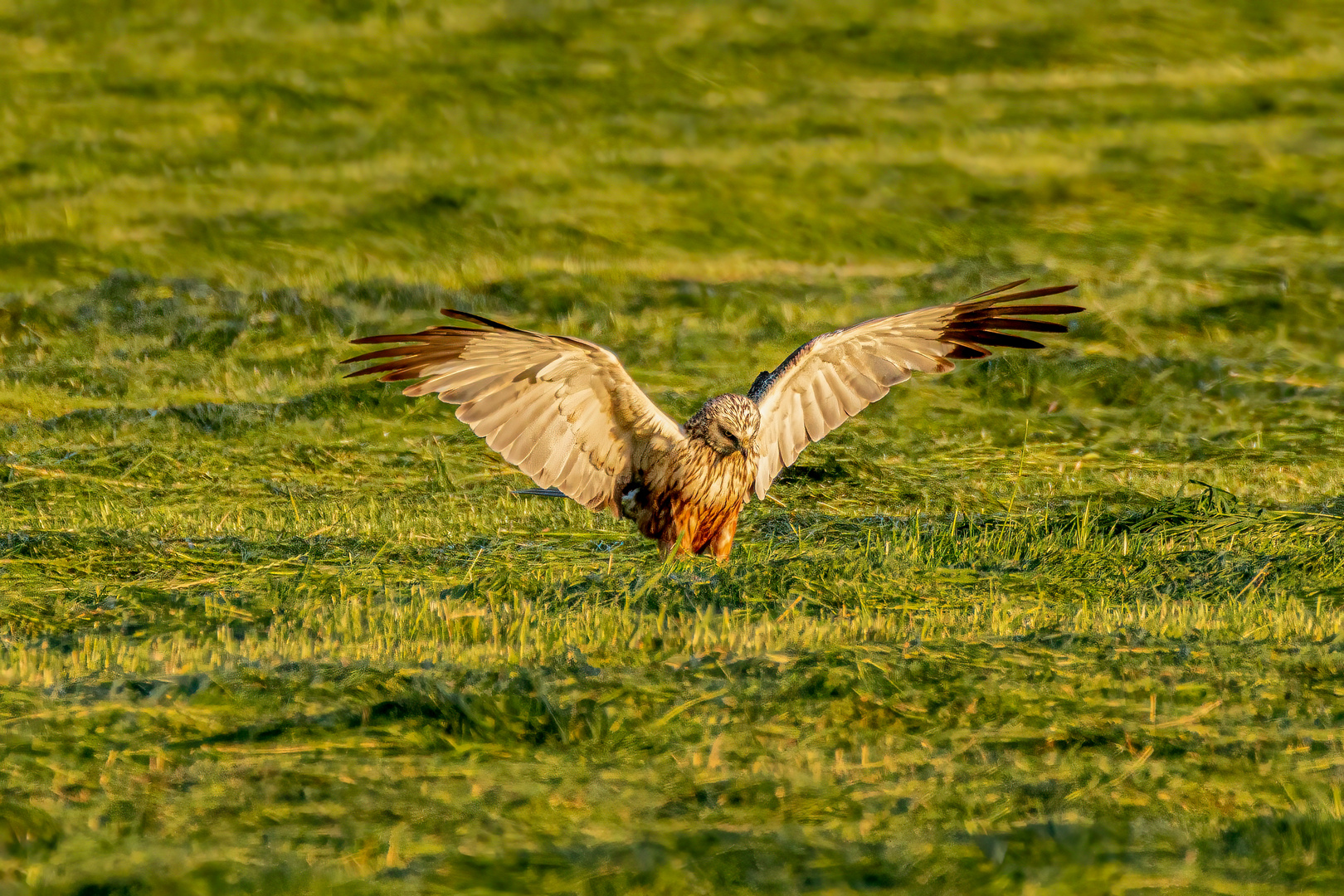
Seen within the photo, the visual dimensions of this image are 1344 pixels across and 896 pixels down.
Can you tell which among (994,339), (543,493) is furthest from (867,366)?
(543,493)

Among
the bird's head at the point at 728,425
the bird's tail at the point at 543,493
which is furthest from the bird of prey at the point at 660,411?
the bird's tail at the point at 543,493

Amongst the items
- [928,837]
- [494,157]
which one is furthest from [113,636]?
[494,157]

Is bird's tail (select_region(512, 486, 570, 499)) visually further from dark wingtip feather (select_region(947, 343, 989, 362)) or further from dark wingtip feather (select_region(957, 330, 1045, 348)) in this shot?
dark wingtip feather (select_region(957, 330, 1045, 348))

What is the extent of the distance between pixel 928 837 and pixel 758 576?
327 cm

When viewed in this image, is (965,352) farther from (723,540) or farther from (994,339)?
(723,540)

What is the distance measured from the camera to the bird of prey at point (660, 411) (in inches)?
307

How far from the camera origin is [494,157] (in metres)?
21.8

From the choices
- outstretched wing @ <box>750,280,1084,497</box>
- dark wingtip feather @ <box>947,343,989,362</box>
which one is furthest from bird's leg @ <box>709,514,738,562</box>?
dark wingtip feather @ <box>947,343,989,362</box>

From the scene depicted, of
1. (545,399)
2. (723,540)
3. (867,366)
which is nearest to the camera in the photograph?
(545,399)

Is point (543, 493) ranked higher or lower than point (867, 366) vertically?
lower

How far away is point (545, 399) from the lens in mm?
7977

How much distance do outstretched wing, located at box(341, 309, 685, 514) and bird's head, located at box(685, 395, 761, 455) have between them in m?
0.15

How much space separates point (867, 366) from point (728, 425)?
1.06 metres

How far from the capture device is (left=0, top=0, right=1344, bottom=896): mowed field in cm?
441
